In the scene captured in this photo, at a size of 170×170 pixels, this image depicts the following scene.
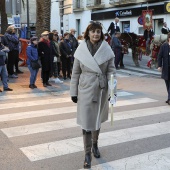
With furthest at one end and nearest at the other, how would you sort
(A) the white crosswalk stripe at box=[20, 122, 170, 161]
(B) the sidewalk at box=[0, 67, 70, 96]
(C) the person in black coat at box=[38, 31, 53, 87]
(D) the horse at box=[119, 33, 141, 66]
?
(D) the horse at box=[119, 33, 141, 66], (C) the person in black coat at box=[38, 31, 53, 87], (B) the sidewalk at box=[0, 67, 70, 96], (A) the white crosswalk stripe at box=[20, 122, 170, 161]

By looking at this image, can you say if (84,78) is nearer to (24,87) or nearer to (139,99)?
(139,99)

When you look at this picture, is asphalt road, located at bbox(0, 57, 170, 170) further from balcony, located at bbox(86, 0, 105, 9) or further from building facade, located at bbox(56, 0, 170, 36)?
balcony, located at bbox(86, 0, 105, 9)

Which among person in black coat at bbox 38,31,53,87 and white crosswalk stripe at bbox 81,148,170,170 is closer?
white crosswalk stripe at bbox 81,148,170,170

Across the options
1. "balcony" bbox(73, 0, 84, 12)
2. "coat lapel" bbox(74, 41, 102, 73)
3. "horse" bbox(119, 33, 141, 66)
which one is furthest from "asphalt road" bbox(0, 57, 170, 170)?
"balcony" bbox(73, 0, 84, 12)

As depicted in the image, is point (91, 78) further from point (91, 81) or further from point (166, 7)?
point (166, 7)

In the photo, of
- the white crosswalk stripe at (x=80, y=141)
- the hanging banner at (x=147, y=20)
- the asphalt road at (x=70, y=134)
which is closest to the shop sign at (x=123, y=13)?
the hanging banner at (x=147, y=20)

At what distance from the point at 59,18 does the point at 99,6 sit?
362 inches

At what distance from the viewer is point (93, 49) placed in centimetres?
450

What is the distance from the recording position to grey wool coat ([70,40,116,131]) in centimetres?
443

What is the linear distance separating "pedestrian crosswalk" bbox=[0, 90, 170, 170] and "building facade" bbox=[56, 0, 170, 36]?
1352cm

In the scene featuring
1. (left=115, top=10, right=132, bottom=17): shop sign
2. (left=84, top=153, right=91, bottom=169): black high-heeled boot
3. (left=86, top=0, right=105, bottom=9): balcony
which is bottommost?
(left=84, top=153, right=91, bottom=169): black high-heeled boot

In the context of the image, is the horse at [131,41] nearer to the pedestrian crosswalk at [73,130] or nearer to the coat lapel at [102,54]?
the pedestrian crosswalk at [73,130]

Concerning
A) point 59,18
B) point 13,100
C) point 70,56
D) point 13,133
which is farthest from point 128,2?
point 13,133

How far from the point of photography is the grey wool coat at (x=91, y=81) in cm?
443
